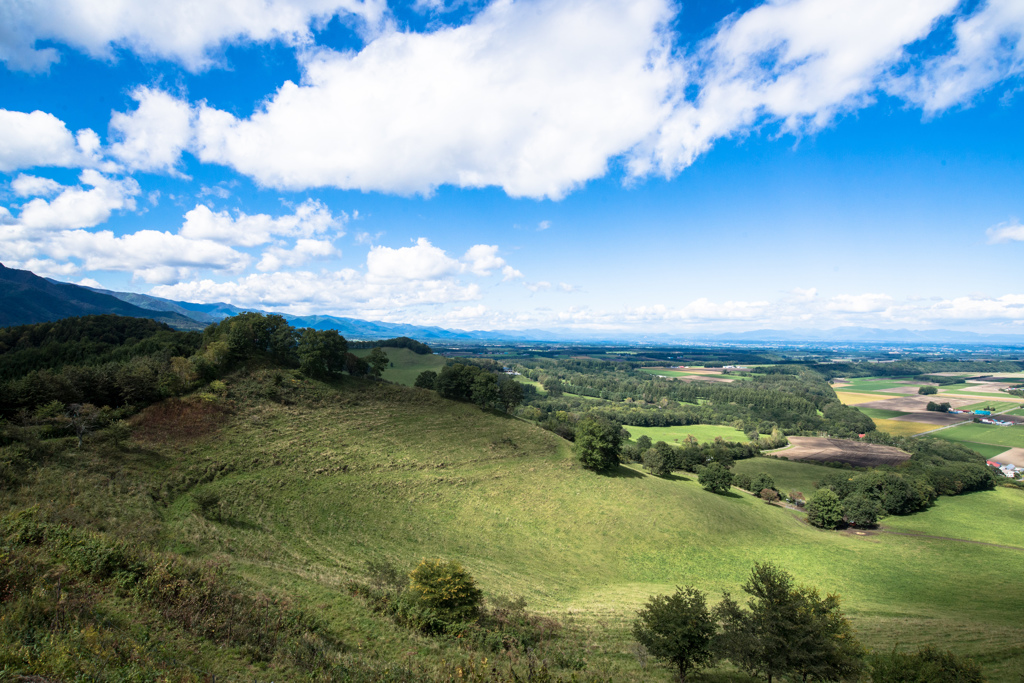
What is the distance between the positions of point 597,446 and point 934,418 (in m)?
163

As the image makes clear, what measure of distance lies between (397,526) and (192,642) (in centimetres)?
2500

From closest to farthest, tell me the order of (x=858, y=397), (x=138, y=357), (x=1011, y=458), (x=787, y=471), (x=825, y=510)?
(x=825, y=510)
(x=138, y=357)
(x=787, y=471)
(x=1011, y=458)
(x=858, y=397)

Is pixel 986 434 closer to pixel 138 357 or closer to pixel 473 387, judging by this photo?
pixel 473 387

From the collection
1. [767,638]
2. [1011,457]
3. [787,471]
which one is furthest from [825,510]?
[1011,457]

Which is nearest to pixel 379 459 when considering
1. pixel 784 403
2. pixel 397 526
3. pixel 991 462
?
pixel 397 526

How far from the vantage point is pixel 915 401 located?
554 feet

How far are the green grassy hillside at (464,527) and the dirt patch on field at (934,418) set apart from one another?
96.8 meters

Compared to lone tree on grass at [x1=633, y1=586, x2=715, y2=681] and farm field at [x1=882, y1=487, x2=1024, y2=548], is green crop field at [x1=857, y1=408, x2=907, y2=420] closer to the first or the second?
farm field at [x1=882, y1=487, x2=1024, y2=548]

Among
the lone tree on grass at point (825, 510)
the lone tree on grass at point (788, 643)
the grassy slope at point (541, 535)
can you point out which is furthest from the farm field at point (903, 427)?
the lone tree on grass at point (788, 643)

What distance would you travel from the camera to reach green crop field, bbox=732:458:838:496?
75438 millimetres

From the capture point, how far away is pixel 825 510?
55562mm

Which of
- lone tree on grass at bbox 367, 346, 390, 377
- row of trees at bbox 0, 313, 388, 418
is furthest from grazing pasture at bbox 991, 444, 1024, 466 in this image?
row of trees at bbox 0, 313, 388, 418

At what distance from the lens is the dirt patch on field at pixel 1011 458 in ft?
296

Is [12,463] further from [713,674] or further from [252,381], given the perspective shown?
[713,674]
